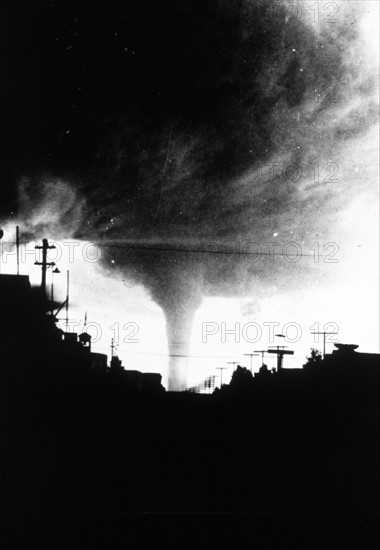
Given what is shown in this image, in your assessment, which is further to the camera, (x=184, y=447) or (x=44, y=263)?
(x=44, y=263)

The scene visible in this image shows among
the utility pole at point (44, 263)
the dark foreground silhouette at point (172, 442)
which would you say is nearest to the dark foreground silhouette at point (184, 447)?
the dark foreground silhouette at point (172, 442)

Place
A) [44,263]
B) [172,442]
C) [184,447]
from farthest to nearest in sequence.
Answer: [44,263] < [172,442] < [184,447]

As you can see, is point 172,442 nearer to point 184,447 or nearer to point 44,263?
point 184,447

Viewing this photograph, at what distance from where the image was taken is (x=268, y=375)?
48.2 meters

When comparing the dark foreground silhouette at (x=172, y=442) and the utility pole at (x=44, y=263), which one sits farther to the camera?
the utility pole at (x=44, y=263)

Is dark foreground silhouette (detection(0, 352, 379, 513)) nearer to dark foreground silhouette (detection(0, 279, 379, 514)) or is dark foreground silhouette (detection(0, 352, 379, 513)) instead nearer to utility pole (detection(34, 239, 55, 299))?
dark foreground silhouette (detection(0, 279, 379, 514))

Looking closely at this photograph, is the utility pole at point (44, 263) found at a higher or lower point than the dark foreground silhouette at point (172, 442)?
higher

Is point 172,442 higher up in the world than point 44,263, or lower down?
lower down

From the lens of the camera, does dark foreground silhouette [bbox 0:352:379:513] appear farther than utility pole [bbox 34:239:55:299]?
No

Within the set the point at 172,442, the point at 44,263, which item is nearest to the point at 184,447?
the point at 172,442

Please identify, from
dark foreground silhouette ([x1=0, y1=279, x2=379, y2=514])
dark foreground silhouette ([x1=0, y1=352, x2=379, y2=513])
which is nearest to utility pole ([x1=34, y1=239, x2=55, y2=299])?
dark foreground silhouette ([x1=0, y1=279, x2=379, y2=514])

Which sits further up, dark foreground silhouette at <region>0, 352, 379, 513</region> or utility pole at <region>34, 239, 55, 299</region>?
utility pole at <region>34, 239, 55, 299</region>

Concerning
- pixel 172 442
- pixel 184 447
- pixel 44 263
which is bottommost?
pixel 184 447

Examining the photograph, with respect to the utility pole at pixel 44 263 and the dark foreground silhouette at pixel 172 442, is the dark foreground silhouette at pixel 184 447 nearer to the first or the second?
the dark foreground silhouette at pixel 172 442
